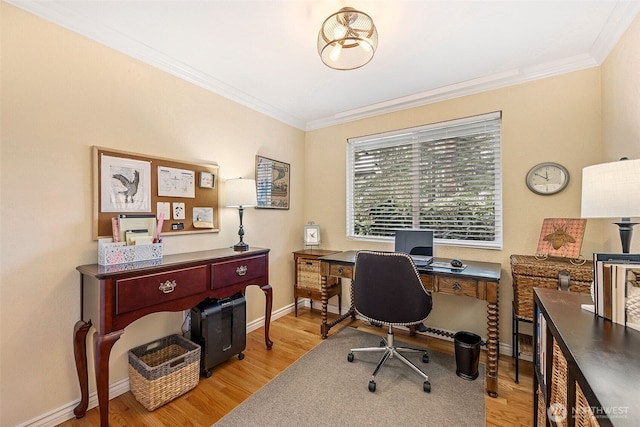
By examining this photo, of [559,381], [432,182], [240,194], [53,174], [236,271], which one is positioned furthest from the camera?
[432,182]

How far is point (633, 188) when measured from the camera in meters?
1.19

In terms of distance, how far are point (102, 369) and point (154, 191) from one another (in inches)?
47.6

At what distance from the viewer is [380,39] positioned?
6.37 ft

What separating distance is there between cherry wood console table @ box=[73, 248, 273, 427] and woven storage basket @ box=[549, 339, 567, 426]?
1962 millimetres

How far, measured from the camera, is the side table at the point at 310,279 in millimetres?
3178

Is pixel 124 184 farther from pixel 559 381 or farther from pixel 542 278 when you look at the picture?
pixel 542 278

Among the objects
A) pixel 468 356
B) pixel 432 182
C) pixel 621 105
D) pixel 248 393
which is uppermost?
pixel 621 105

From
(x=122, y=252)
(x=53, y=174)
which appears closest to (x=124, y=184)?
(x=53, y=174)

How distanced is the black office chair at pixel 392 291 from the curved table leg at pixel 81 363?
183cm

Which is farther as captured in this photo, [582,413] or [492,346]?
[492,346]

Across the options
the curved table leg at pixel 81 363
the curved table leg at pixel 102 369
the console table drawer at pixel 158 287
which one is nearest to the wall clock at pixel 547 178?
the console table drawer at pixel 158 287

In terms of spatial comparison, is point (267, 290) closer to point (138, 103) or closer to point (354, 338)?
point (354, 338)

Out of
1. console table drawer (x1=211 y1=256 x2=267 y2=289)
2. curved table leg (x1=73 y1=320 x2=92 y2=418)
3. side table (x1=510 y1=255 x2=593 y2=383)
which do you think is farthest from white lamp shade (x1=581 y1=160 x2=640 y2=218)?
curved table leg (x1=73 y1=320 x2=92 y2=418)

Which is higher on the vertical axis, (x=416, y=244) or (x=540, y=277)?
(x=416, y=244)
